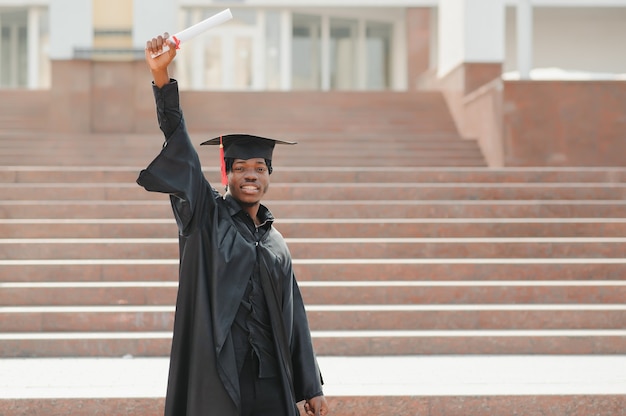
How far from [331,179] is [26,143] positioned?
4890mm

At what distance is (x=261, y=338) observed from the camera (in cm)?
292

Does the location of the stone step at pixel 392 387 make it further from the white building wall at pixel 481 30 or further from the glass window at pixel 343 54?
the glass window at pixel 343 54

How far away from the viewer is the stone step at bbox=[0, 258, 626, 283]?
7.53 m

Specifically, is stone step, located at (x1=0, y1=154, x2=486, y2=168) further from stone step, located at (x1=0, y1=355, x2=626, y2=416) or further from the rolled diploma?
the rolled diploma

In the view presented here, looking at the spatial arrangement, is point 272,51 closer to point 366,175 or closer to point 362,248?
point 366,175

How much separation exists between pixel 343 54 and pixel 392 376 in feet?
68.7

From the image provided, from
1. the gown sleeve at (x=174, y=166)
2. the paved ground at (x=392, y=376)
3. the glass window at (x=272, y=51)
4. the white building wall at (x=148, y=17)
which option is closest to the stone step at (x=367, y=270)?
the paved ground at (x=392, y=376)

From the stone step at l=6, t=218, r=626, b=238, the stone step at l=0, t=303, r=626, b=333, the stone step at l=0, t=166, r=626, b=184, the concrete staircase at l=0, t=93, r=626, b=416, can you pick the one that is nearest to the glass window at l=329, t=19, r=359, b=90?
the concrete staircase at l=0, t=93, r=626, b=416

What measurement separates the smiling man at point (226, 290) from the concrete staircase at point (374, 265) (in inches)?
87.3

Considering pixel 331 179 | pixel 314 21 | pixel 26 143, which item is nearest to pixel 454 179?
pixel 331 179

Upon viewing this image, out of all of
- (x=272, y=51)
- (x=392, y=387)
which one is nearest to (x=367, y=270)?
(x=392, y=387)

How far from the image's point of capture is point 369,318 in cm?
693

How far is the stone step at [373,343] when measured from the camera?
6.46 m

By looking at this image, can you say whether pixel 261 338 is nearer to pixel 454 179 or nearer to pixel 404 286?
pixel 404 286
